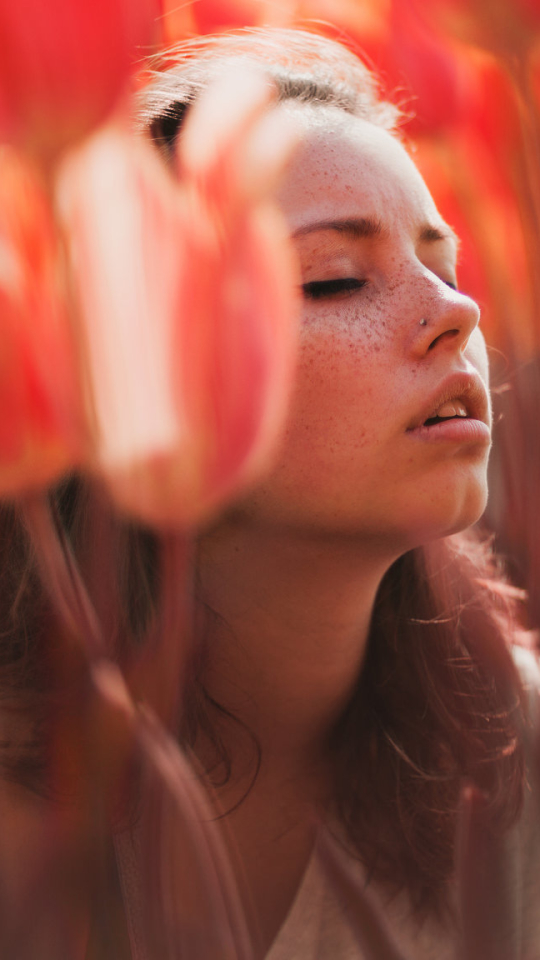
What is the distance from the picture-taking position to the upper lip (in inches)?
19.5

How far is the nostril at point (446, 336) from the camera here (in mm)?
499

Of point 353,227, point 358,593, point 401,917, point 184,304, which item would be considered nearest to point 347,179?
point 353,227

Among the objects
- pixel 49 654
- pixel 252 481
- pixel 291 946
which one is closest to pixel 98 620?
pixel 49 654

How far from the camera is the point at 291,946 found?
1.88ft

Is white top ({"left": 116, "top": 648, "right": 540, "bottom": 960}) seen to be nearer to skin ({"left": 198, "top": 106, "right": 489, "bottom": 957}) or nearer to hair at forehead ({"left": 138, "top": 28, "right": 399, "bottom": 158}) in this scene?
skin ({"left": 198, "top": 106, "right": 489, "bottom": 957})

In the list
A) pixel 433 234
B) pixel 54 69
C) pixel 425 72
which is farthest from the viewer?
pixel 425 72

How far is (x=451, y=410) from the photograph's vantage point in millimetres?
504

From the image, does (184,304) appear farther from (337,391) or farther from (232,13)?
(232,13)

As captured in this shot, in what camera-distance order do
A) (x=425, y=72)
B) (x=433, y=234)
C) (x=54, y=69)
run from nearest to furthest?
1. (x=54, y=69)
2. (x=433, y=234)
3. (x=425, y=72)

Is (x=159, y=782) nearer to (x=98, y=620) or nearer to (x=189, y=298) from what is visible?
(x=98, y=620)

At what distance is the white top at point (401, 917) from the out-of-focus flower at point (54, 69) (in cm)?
47

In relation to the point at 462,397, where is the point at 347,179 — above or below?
above

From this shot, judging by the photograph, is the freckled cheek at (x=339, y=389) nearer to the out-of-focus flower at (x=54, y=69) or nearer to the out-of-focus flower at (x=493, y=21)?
the out-of-focus flower at (x=54, y=69)

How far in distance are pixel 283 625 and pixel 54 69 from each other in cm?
42
